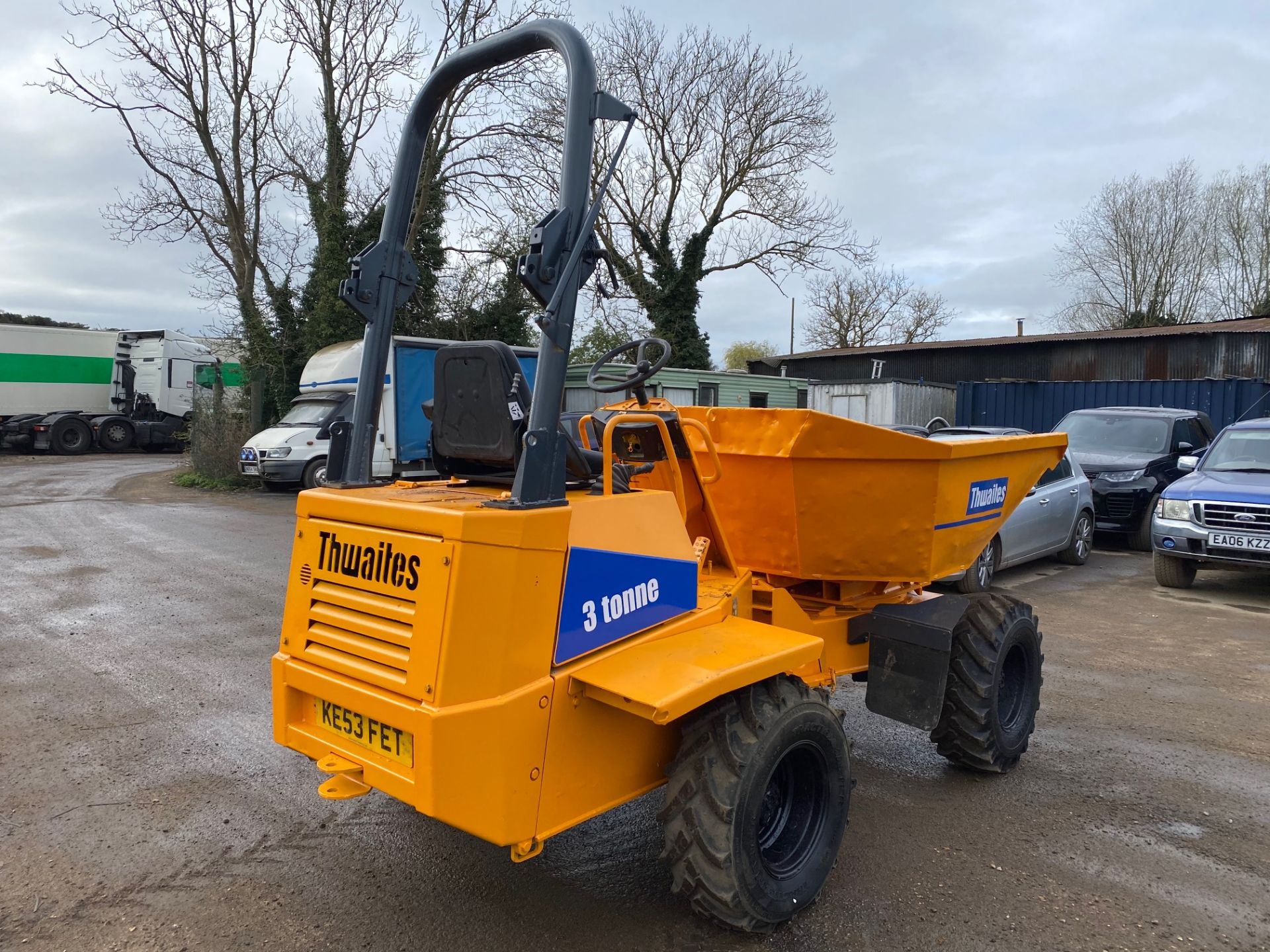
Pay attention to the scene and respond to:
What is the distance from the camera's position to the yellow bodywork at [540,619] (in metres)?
2.61

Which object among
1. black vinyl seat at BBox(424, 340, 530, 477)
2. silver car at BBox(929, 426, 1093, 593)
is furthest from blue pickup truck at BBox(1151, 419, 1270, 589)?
black vinyl seat at BBox(424, 340, 530, 477)

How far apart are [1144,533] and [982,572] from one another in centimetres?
486

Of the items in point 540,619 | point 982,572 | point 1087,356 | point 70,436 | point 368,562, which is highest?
point 1087,356

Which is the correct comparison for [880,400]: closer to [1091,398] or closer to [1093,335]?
[1091,398]

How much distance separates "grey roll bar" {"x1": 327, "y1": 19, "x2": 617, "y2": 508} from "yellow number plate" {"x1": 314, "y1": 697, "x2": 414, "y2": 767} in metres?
0.81

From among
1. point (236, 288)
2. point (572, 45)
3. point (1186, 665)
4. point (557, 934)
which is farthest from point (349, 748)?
point (236, 288)

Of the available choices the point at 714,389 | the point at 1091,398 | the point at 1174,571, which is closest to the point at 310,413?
the point at 714,389

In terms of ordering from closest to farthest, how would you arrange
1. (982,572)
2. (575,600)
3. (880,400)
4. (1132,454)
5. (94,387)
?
(575,600)
(982,572)
(1132,454)
(880,400)
(94,387)

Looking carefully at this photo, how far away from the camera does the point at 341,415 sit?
1559 centimetres

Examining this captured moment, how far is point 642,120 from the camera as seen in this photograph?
Result: 29.5 metres

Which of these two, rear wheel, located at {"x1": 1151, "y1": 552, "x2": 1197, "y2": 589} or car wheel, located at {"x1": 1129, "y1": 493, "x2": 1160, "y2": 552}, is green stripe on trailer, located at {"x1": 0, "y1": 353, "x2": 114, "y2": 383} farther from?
rear wheel, located at {"x1": 1151, "y1": 552, "x2": 1197, "y2": 589}

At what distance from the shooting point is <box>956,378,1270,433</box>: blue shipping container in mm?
18094

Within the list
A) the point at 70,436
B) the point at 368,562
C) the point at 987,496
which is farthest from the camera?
the point at 70,436

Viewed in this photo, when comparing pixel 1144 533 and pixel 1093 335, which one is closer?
pixel 1144 533
